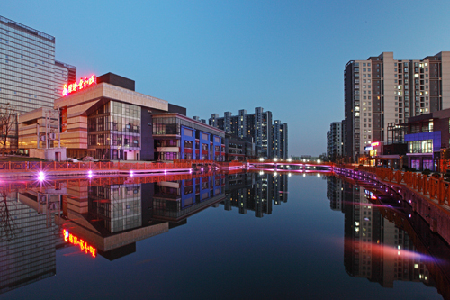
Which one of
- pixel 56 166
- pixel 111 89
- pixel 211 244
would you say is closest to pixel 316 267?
pixel 211 244

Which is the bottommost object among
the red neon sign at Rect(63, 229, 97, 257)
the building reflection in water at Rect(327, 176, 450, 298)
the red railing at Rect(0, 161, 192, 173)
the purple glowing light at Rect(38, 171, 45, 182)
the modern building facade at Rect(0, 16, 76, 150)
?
the building reflection in water at Rect(327, 176, 450, 298)

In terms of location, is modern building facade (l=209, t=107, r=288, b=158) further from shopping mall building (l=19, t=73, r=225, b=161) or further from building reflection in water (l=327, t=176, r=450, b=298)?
building reflection in water (l=327, t=176, r=450, b=298)

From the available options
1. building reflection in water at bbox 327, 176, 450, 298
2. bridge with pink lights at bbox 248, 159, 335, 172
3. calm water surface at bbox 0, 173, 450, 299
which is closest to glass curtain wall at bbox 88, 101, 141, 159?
bridge with pink lights at bbox 248, 159, 335, 172

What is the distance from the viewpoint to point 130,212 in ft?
49.4

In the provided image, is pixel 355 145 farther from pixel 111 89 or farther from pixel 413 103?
pixel 111 89

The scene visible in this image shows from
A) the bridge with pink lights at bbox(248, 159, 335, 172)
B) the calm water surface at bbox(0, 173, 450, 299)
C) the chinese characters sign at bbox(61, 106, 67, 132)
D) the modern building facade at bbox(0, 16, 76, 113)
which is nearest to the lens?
the calm water surface at bbox(0, 173, 450, 299)

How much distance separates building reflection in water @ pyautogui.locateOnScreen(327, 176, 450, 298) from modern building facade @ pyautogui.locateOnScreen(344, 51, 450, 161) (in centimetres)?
9722

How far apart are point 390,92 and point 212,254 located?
122m

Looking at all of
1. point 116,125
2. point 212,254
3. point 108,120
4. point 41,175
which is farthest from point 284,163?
point 212,254

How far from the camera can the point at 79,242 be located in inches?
389

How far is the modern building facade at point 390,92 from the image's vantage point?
335 ft

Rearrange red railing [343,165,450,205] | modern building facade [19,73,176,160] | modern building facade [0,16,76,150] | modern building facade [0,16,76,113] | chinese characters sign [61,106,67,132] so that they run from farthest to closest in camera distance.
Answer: modern building facade [0,16,76,113] < modern building facade [0,16,76,150] < chinese characters sign [61,106,67,132] < modern building facade [19,73,176,160] < red railing [343,165,450,205]

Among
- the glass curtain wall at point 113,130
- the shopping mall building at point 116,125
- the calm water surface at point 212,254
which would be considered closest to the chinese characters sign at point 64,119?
the shopping mall building at point 116,125

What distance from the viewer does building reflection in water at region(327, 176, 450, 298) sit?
7680 millimetres
